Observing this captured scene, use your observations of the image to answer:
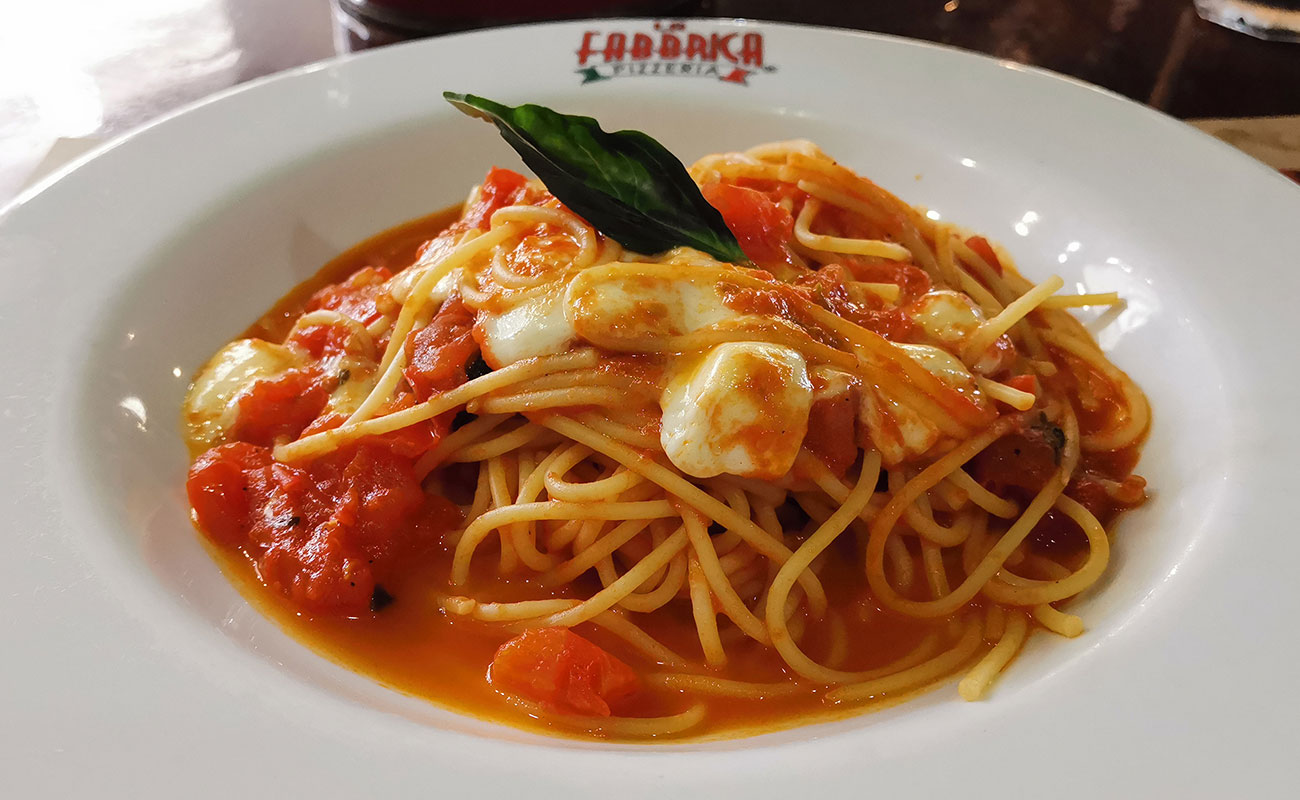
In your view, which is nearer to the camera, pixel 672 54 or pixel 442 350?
pixel 442 350

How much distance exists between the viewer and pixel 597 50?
14.6 ft

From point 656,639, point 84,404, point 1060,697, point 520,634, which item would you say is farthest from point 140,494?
point 1060,697

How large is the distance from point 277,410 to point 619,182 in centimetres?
134

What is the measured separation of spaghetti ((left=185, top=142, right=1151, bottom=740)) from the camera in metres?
2.55

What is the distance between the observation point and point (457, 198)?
168 inches

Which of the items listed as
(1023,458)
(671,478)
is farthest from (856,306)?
(671,478)

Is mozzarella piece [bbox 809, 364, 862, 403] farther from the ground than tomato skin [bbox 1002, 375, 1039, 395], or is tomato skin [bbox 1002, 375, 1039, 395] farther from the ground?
mozzarella piece [bbox 809, 364, 862, 403]

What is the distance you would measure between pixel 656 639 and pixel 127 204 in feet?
8.12

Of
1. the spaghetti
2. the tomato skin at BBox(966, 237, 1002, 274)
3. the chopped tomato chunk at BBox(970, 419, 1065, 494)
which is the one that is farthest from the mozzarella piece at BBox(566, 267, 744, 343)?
the tomato skin at BBox(966, 237, 1002, 274)

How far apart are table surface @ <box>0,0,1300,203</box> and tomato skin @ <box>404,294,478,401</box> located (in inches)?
86.5

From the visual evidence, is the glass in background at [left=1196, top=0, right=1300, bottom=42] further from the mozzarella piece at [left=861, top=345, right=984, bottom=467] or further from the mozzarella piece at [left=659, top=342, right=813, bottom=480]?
the mozzarella piece at [left=659, top=342, right=813, bottom=480]

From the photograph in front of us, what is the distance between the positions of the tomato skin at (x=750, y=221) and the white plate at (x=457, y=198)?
1203 mm

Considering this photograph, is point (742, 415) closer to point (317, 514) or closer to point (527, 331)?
point (527, 331)

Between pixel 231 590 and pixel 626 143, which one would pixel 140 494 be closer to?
pixel 231 590
